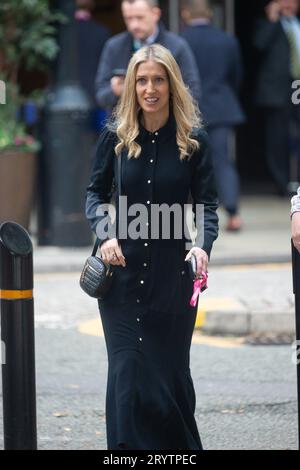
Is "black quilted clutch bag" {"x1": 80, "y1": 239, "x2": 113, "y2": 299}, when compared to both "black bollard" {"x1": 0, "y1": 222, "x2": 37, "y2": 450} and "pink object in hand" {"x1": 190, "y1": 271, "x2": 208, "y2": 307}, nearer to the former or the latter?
"black bollard" {"x1": 0, "y1": 222, "x2": 37, "y2": 450}

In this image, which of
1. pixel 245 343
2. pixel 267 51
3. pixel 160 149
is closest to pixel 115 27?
pixel 267 51

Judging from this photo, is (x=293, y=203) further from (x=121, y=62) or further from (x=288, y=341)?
(x=121, y=62)

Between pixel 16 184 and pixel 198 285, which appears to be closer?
pixel 198 285

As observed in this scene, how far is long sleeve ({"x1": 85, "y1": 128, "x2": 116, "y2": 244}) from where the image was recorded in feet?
17.6

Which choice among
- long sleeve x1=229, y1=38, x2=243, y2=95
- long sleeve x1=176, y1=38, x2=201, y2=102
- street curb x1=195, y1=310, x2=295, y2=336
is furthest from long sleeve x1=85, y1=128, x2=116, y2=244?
long sleeve x1=229, y1=38, x2=243, y2=95

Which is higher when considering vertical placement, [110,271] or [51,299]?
[110,271]

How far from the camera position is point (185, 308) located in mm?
5352

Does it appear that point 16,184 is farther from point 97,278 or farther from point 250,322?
point 97,278

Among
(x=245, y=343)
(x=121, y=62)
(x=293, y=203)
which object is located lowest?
(x=245, y=343)

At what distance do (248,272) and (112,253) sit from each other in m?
5.58

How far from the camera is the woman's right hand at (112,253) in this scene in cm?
523

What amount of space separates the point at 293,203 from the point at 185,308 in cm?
62

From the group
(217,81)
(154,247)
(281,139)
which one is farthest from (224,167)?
(154,247)

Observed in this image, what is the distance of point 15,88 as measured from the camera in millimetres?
12281
